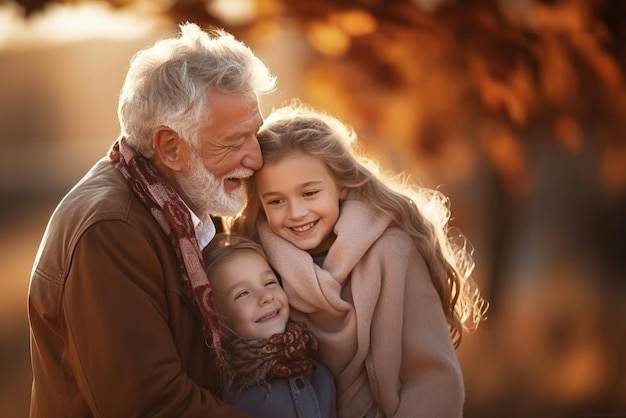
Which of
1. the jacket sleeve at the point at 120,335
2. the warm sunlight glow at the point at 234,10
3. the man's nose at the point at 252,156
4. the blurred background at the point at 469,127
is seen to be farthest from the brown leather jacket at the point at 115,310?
the blurred background at the point at 469,127

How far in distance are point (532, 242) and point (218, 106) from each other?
14.1 ft

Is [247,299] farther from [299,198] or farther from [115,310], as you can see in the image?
[115,310]

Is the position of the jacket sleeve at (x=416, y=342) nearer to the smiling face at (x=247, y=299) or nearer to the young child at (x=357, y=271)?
the young child at (x=357, y=271)

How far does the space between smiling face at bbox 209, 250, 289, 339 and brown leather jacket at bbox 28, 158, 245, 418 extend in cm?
17

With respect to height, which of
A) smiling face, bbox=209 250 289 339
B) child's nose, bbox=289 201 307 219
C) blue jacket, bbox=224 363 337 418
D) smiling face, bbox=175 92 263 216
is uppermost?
smiling face, bbox=175 92 263 216

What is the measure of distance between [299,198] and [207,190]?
1.12ft

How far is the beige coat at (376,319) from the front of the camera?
3.95 m

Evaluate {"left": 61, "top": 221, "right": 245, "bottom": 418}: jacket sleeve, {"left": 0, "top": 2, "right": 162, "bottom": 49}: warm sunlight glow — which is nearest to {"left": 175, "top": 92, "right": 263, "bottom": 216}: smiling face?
{"left": 61, "top": 221, "right": 245, "bottom": 418}: jacket sleeve

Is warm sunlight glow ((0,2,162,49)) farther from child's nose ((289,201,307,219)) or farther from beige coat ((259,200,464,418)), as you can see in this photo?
beige coat ((259,200,464,418))

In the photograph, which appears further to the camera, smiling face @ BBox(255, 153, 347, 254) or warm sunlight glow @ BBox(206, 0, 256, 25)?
warm sunlight glow @ BBox(206, 0, 256, 25)

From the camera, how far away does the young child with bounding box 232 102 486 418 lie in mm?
3953

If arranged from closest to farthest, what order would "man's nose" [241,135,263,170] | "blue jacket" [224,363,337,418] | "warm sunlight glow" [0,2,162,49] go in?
"blue jacket" [224,363,337,418] < "man's nose" [241,135,263,170] < "warm sunlight glow" [0,2,162,49]

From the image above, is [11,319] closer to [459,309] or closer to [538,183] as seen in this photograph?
[538,183]

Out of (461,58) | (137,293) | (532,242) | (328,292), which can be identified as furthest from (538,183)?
(137,293)
